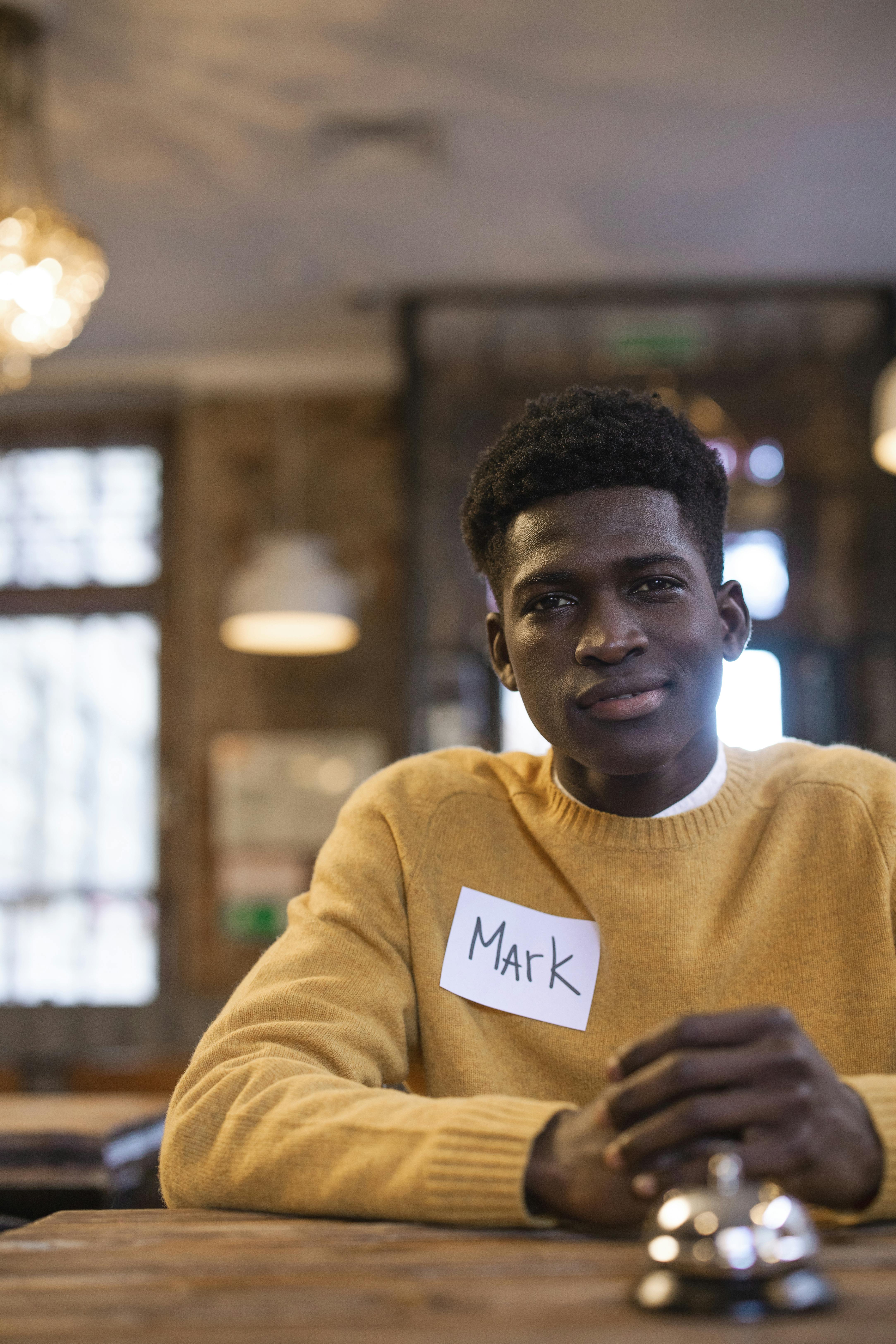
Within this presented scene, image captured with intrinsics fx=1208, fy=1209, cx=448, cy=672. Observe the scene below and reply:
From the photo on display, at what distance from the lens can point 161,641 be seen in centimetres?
512

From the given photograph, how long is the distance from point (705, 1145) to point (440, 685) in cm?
369

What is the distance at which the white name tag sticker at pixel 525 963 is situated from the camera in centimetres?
122

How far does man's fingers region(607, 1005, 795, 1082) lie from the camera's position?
78 centimetres

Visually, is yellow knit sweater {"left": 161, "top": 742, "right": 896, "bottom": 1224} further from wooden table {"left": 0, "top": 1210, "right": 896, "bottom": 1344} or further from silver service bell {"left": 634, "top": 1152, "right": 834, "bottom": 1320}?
silver service bell {"left": 634, "top": 1152, "right": 834, "bottom": 1320}

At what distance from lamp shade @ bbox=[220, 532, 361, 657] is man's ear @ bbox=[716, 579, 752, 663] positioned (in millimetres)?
2998

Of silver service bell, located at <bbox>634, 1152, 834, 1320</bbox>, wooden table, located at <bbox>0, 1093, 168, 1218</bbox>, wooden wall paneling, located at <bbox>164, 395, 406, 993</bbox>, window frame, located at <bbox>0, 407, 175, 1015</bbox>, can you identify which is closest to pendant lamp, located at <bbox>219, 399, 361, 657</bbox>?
wooden wall paneling, located at <bbox>164, 395, 406, 993</bbox>

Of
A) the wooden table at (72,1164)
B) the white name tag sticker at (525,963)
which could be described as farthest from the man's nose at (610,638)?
the wooden table at (72,1164)

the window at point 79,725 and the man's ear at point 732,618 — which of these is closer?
the man's ear at point 732,618

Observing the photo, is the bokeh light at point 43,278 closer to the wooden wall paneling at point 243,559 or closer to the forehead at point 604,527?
the wooden wall paneling at point 243,559

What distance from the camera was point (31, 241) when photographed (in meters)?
2.95

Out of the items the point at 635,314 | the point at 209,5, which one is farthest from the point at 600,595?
the point at 635,314

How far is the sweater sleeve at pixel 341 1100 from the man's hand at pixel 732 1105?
11 centimetres

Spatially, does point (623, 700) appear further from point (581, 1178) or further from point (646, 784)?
point (581, 1178)

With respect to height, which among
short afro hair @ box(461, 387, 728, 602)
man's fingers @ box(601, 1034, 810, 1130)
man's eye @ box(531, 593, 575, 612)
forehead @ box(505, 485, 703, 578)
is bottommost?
man's fingers @ box(601, 1034, 810, 1130)
